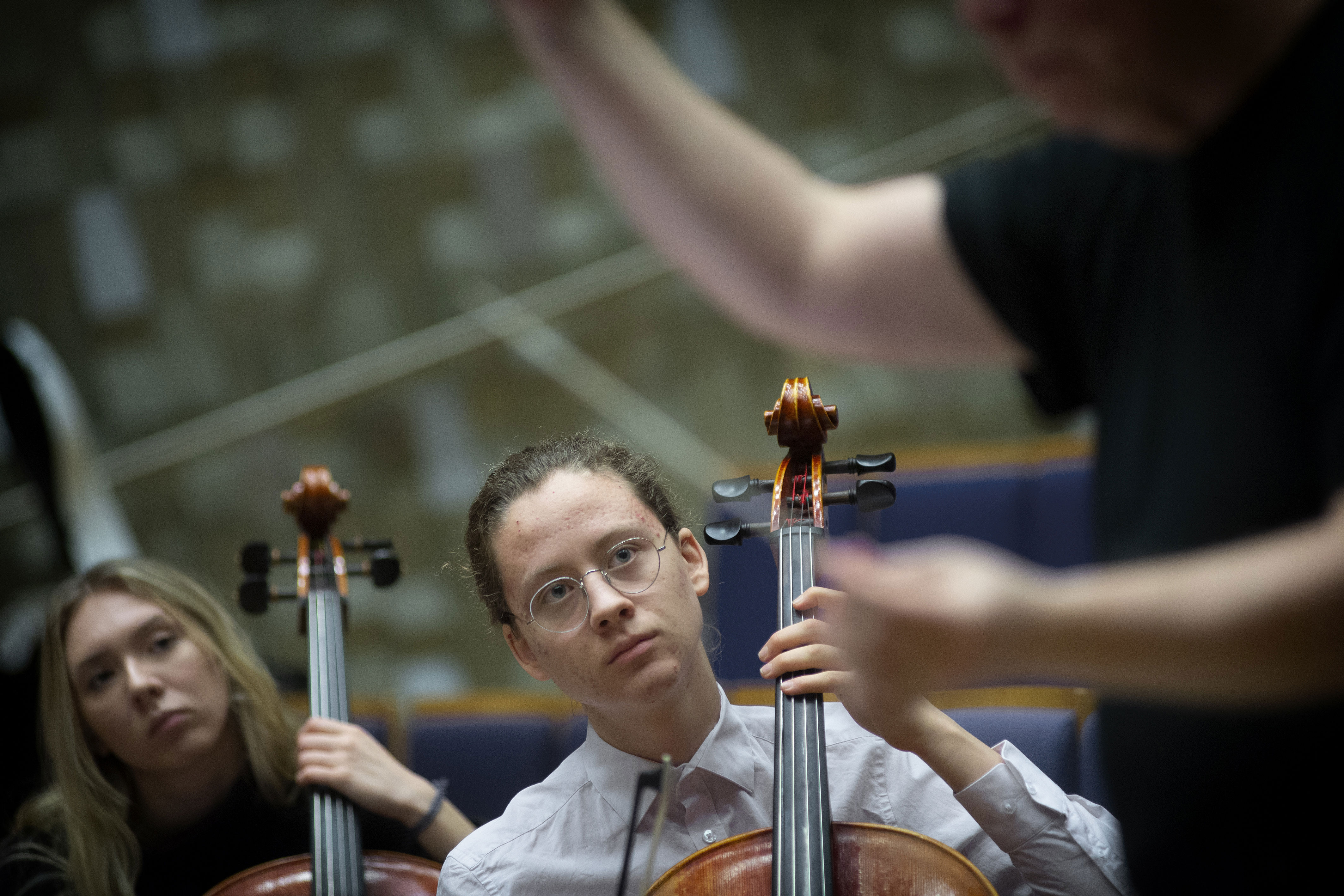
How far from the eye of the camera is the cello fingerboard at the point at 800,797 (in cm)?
85

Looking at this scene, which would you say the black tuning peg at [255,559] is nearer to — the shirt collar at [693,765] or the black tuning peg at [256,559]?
the black tuning peg at [256,559]

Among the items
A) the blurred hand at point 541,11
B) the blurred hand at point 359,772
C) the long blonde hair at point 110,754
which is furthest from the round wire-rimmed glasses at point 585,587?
the blurred hand at point 541,11

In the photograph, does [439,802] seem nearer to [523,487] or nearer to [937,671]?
[523,487]

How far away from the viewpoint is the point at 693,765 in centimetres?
107

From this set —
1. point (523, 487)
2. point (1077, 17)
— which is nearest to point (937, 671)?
point (1077, 17)

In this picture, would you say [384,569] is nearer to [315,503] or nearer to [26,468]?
[315,503]

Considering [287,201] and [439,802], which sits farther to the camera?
[287,201]

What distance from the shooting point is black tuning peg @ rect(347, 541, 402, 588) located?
1.35m

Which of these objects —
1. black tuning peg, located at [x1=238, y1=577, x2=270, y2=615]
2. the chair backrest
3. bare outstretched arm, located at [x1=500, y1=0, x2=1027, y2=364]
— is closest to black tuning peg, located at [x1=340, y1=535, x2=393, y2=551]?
black tuning peg, located at [x1=238, y1=577, x2=270, y2=615]

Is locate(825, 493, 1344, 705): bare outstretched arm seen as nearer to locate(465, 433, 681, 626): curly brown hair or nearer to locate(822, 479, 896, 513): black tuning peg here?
locate(822, 479, 896, 513): black tuning peg

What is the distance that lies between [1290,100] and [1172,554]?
17 centimetres

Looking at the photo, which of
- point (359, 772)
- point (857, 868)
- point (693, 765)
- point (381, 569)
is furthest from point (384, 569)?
point (857, 868)

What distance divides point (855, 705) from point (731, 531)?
0.72 ft

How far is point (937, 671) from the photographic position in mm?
374
